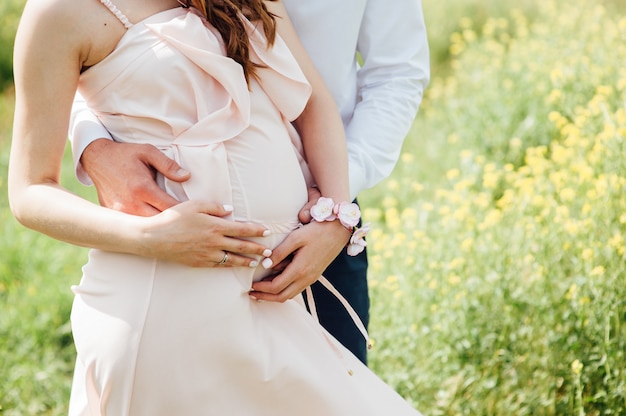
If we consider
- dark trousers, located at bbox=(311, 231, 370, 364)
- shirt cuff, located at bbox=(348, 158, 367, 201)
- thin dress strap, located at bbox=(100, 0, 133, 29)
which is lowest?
dark trousers, located at bbox=(311, 231, 370, 364)

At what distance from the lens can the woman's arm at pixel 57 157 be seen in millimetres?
1457

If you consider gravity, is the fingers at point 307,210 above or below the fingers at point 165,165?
below

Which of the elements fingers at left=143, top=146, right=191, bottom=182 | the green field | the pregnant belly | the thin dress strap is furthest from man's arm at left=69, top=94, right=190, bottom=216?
the green field

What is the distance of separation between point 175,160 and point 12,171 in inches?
13.3

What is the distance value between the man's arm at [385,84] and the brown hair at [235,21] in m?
0.45

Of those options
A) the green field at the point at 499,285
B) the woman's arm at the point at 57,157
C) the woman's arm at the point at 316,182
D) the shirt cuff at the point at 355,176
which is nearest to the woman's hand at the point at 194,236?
the woman's arm at the point at 57,157

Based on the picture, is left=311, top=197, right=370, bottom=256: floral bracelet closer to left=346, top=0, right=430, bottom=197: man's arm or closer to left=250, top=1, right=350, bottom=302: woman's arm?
left=250, top=1, right=350, bottom=302: woman's arm

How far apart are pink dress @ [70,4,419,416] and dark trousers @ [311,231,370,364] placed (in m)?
0.40

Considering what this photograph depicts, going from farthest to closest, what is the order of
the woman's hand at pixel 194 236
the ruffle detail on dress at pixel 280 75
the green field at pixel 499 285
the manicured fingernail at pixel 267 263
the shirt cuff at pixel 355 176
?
1. the green field at pixel 499 285
2. the shirt cuff at pixel 355 176
3. the ruffle detail on dress at pixel 280 75
4. the manicured fingernail at pixel 267 263
5. the woman's hand at pixel 194 236

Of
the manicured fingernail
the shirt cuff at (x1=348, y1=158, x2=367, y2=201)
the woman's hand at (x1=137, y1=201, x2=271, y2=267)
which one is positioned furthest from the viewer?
the shirt cuff at (x1=348, y1=158, x2=367, y2=201)

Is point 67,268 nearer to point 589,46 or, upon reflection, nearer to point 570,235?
point 570,235

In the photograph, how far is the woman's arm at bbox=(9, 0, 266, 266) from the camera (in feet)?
4.78

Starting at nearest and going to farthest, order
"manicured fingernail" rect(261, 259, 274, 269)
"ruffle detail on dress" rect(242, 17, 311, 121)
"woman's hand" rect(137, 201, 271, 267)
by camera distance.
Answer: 1. "woman's hand" rect(137, 201, 271, 267)
2. "manicured fingernail" rect(261, 259, 274, 269)
3. "ruffle detail on dress" rect(242, 17, 311, 121)

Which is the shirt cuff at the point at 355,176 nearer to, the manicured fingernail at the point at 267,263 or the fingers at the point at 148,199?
the manicured fingernail at the point at 267,263
